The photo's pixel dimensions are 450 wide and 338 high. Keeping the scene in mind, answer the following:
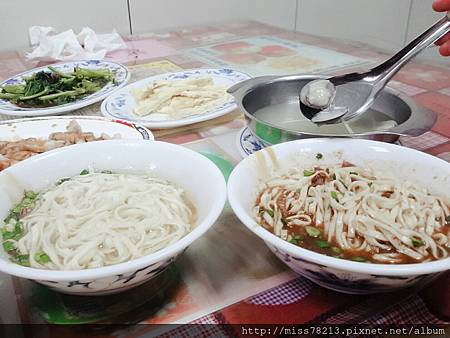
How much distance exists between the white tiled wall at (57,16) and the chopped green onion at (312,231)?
279cm

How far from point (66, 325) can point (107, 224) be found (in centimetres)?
19

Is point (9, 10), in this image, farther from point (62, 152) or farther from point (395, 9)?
point (395, 9)

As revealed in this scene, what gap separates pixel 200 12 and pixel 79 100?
2.35 meters

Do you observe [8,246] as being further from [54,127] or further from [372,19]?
[372,19]

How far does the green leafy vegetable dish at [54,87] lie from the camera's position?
1.63 meters

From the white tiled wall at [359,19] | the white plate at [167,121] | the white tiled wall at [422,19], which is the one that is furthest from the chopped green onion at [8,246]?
the white tiled wall at [359,19]

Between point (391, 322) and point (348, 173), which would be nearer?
point (391, 322)

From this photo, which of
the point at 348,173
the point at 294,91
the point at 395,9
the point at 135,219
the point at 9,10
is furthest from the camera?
the point at 395,9

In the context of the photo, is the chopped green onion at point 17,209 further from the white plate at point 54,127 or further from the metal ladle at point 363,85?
the metal ladle at point 363,85

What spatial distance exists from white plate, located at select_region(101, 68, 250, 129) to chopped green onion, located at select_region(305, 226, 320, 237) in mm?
670

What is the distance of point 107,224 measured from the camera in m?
0.81

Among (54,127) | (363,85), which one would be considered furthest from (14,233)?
(363,85)

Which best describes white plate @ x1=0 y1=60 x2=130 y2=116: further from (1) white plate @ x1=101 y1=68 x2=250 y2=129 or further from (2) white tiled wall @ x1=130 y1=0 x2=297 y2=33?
(2) white tiled wall @ x1=130 y1=0 x2=297 y2=33

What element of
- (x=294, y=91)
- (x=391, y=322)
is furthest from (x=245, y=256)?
(x=294, y=91)
